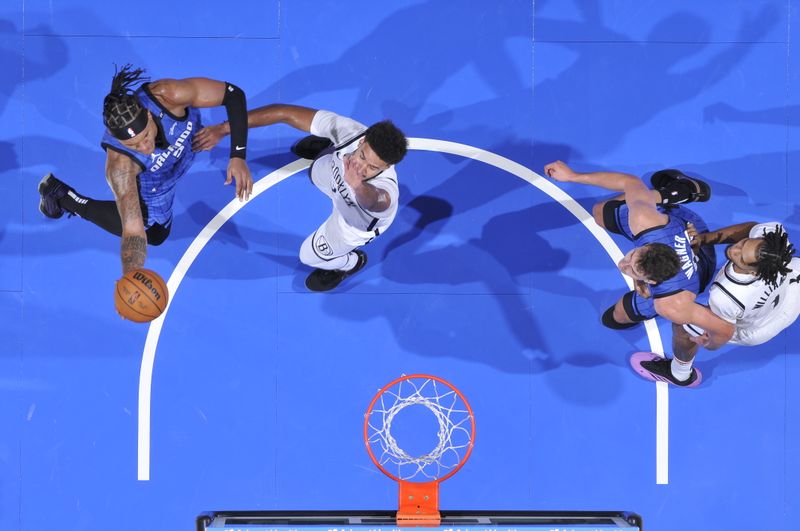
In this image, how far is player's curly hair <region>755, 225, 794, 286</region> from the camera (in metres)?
4.96

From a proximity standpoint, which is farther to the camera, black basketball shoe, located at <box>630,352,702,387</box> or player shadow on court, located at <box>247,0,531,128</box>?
player shadow on court, located at <box>247,0,531,128</box>

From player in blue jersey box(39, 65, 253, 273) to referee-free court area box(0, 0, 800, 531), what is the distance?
3.00ft

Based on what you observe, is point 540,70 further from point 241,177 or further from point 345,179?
point 241,177

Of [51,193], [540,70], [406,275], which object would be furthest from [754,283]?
[51,193]

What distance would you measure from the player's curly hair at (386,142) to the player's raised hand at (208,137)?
5.45 ft

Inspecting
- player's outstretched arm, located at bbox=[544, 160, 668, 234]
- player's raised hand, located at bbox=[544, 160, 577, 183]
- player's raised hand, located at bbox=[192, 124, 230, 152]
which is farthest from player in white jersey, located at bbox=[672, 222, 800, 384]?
player's raised hand, located at bbox=[192, 124, 230, 152]

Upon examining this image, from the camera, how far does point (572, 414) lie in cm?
639

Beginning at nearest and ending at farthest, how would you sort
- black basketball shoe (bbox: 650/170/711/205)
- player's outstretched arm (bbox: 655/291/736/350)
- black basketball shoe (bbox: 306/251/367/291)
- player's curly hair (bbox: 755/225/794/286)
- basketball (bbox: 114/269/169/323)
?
player's curly hair (bbox: 755/225/794/286) < basketball (bbox: 114/269/169/323) < player's outstretched arm (bbox: 655/291/736/350) < black basketball shoe (bbox: 650/170/711/205) < black basketball shoe (bbox: 306/251/367/291)

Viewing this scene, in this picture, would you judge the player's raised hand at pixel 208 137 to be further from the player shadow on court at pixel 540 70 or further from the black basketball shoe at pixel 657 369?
the black basketball shoe at pixel 657 369

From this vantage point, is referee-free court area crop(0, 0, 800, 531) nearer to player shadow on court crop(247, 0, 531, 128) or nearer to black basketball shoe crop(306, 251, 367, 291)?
player shadow on court crop(247, 0, 531, 128)

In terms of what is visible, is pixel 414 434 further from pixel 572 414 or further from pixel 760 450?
pixel 760 450

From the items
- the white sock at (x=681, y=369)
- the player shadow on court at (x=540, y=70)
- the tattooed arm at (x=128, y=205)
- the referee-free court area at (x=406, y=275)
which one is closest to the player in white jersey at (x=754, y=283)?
the white sock at (x=681, y=369)

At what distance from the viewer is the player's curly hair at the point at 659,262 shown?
4895 millimetres

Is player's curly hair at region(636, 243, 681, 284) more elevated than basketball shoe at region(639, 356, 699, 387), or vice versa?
player's curly hair at region(636, 243, 681, 284)
